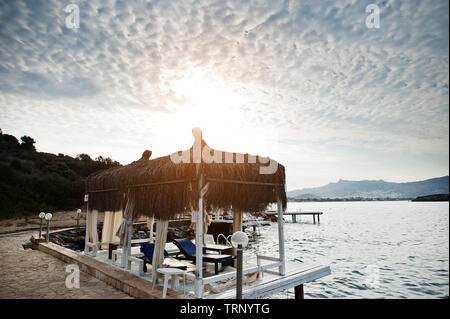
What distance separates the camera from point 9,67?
9711 mm

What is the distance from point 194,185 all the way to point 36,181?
34.1 m

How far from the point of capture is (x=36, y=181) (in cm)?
3119

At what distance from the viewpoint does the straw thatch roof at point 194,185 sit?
5.07 metres

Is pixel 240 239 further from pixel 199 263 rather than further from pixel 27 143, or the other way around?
pixel 27 143

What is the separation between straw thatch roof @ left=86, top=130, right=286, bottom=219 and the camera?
16.6 ft

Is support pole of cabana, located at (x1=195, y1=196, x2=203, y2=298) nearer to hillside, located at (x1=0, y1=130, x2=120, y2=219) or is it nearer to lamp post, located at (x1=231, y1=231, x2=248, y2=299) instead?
lamp post, located at (x1=231, y1=231, x2=248, y2=299)

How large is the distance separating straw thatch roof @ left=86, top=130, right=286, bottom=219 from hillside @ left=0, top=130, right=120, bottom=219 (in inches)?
910

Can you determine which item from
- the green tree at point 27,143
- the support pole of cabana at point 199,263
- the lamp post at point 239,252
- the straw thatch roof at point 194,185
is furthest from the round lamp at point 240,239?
the green tree at point 27,143

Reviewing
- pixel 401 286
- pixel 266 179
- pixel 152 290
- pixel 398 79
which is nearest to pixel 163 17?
pixel 266 179

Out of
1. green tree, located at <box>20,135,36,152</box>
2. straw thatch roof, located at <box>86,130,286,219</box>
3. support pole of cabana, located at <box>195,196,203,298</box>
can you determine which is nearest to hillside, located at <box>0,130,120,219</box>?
green tree, located at <box>20,135,36,152</box>

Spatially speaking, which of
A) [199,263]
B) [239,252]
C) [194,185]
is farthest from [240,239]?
[194,185]

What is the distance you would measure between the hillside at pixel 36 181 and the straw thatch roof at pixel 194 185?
23.1 m

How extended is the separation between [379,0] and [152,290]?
7.86 metres
